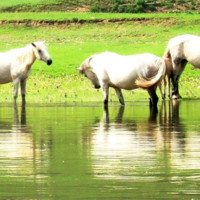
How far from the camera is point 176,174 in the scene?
279 inches

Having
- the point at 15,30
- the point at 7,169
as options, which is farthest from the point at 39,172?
the point at 15,30

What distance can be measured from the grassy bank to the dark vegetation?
4647 millimetres

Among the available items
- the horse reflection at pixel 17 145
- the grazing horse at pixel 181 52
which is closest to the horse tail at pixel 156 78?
the horse reflection at pixel 17 145

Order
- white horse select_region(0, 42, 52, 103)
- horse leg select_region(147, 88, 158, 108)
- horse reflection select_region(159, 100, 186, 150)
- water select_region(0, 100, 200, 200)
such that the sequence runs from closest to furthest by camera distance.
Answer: water select_region(0, 100, 200, 200), horse reflection select_region(159, 100, 186, 150), horse leg select_region(147, 88, 158, 108), white horse select_region(0, 42, 52, 103)

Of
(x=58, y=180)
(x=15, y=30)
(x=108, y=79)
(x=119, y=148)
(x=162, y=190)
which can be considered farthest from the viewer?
(x=15, y=30)

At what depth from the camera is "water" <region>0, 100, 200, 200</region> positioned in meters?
6.39

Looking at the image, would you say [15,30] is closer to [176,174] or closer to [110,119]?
[110,119]

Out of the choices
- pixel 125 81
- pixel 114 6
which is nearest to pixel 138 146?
pixel 125 81

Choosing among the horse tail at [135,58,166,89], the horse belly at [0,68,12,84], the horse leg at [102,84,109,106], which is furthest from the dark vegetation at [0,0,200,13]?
the horse tail at [135,58,166,89]

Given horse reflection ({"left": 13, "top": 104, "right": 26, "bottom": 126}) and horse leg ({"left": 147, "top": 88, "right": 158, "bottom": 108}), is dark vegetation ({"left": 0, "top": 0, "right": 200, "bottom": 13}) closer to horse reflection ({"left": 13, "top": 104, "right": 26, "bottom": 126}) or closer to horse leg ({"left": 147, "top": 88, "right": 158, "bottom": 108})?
horse reflection ({"left": 13, "top": 104, "right": 26, "bottom": 126})

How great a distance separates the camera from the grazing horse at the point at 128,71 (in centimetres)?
1598

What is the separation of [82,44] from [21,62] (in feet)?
48.2

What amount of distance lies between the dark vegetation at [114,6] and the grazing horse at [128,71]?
99.2 feet

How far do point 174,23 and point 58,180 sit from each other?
3451 centimetres
